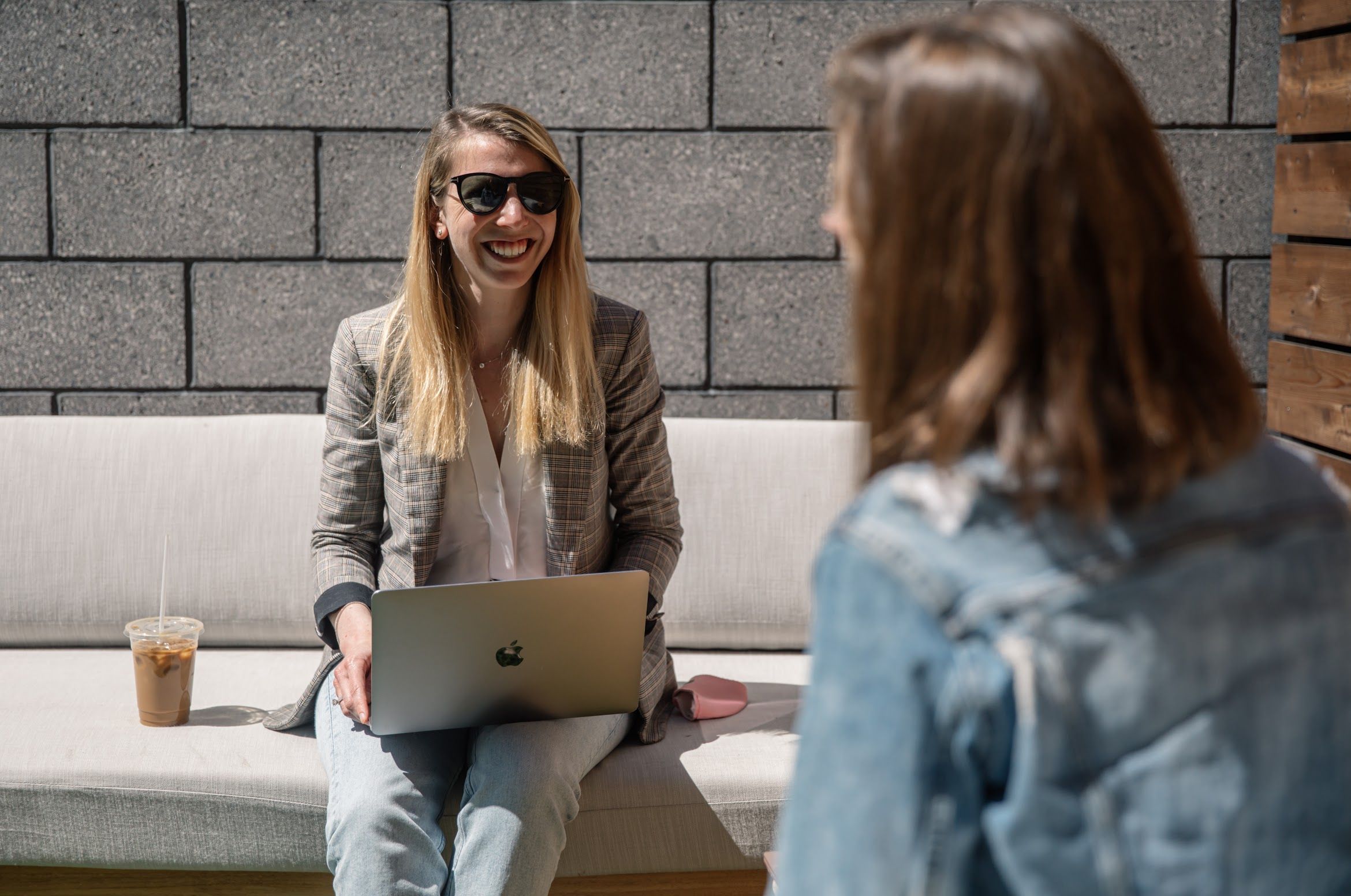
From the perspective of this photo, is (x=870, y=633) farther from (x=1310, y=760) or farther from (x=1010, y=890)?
(x=1310, y=760)

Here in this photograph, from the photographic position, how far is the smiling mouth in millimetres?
2029

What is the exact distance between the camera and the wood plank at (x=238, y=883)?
6.74 feet

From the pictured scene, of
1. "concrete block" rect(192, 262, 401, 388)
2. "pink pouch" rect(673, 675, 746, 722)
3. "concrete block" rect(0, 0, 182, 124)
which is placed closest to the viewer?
"pink pouch" rect(673, 675, 746, 722)

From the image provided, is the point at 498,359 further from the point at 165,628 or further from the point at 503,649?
the point at 165,628

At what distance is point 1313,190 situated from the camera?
2.79m

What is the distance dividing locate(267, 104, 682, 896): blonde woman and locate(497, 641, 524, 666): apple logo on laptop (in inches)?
6.2

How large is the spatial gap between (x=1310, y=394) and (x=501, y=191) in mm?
1984

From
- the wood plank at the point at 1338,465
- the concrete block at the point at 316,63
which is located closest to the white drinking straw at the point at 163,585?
the concrete block at the point at 316,63

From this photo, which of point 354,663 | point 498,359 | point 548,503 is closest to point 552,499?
point 548,503

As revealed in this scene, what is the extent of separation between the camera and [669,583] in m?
2.58

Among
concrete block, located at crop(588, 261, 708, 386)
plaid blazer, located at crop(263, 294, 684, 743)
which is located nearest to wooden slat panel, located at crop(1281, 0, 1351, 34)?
concrete block, located at crop(588, 261, 708, 386)

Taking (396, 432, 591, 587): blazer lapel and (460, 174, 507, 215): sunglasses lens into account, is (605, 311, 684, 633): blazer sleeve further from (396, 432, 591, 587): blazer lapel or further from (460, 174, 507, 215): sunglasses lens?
(460, 174, 507, 215): sunglasses lens

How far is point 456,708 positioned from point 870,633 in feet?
4.13

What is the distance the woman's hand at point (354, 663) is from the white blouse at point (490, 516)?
15 centimetres
